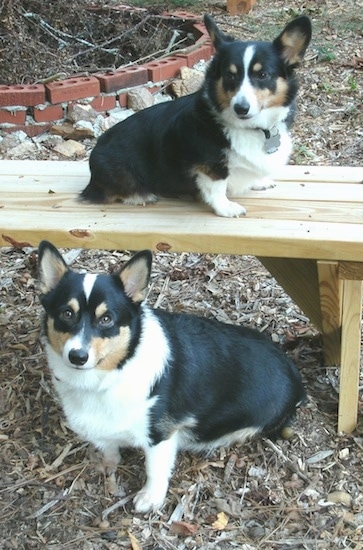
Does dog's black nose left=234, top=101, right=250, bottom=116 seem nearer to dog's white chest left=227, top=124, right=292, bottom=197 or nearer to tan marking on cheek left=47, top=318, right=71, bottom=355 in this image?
dog's white chest left=227, top=124, right=292, bottom=197

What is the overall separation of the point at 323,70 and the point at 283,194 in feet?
11.1

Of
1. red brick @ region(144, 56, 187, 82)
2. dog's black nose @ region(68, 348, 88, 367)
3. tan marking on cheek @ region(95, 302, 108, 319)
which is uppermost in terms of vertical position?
red brick @ region(144, 56, 187, 82)

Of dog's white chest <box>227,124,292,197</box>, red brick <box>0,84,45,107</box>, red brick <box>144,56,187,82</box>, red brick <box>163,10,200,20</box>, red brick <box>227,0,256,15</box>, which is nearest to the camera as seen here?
dog's white chest <box>227,124,292,197</box>

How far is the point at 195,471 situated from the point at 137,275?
956 millimetres

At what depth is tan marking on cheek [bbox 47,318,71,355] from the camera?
7.68ft

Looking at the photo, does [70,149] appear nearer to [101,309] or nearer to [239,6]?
[101,309]

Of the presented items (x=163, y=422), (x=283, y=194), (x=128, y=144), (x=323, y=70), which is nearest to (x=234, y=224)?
(x=283, y=194)

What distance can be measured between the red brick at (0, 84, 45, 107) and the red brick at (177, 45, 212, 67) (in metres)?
1.29

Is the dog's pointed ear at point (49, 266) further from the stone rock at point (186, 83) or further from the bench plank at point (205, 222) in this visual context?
the stone rock at point (186, 83)

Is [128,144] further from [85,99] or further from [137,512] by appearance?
[85,99]

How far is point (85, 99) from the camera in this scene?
5133 mm

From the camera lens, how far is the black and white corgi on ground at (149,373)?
7.71ft

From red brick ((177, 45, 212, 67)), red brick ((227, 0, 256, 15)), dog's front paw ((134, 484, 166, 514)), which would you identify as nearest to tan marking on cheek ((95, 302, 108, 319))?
dog's front paw ((134, 484, 166, 514))

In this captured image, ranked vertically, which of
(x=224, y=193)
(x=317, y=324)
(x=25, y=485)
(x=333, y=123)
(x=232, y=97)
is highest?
(x=232, y=97)
